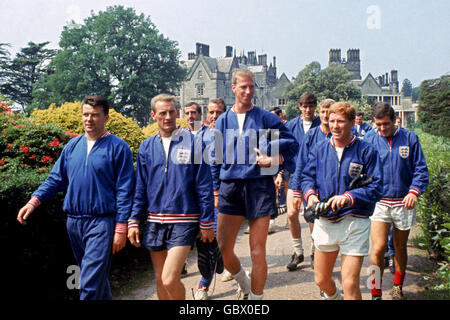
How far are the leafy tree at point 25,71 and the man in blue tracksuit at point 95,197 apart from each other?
55.3m

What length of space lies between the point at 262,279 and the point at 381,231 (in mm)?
1711

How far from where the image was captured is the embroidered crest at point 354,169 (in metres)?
4.03

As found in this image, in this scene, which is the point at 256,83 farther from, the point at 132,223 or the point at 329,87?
the point at 132,223

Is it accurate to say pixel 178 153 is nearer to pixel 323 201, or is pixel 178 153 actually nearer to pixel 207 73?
pixel 323 201

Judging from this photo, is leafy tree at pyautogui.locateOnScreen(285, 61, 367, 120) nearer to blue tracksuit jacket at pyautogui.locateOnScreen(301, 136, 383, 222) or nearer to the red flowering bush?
the red flowering bush

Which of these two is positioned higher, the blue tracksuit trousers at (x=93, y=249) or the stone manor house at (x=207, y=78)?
the stone manor house at (x=207, y=78)

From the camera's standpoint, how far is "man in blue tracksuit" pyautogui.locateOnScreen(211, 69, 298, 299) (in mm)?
4371

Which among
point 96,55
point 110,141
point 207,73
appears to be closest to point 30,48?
point 96,55

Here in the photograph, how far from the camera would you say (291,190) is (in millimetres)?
6082

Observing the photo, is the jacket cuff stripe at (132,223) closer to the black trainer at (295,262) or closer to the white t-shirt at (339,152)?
the white t-shirt at (339,152)

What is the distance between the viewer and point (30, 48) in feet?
185

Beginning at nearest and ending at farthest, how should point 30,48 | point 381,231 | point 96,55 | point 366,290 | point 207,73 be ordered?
1. point 381,231
2. point 366,290
3. point 96,55
4. point 30,48
5. point 207,73

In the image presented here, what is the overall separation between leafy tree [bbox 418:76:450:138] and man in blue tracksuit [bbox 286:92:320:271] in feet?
30.1

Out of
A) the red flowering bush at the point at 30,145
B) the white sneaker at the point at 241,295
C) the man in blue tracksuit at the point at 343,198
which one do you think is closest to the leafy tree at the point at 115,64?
the red flowering bush at the point at 30,145
